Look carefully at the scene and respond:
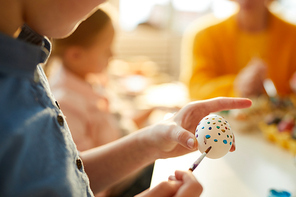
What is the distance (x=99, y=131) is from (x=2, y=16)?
2.74 ft

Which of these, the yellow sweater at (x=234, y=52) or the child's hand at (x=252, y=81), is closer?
the child's hand at (x=252, y=81)

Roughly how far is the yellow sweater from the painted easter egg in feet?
2.99

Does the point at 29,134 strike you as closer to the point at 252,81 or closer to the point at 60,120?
the point at 60,120

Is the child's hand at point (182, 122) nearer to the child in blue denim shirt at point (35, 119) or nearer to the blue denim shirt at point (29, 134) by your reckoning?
the child in blue denim shirt at point (35, 119)

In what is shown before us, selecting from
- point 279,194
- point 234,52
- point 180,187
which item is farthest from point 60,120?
point 234,52

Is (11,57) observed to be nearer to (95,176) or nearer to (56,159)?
(56,159)

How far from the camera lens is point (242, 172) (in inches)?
26.4

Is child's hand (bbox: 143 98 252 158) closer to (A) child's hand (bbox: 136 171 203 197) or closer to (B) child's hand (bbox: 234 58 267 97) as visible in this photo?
(A) child's hand (bbox: 136 171 203 197)

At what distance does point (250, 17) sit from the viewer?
147 centimetres

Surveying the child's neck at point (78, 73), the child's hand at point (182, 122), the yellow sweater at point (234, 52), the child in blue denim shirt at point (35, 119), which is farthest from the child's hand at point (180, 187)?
the yellow sweater at point (234, 52)

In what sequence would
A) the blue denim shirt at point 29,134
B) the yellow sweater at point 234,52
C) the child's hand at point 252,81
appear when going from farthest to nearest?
the yellow sweater at point 234,52, the child's hand at point 252,81, the blue denim shirt at point 29,134

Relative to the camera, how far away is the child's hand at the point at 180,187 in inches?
16.3

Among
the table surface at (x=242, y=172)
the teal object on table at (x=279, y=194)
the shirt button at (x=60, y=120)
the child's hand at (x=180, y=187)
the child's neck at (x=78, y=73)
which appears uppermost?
the shirt button at (x=60, y=120)

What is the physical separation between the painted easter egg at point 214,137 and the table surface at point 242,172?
0.11m
